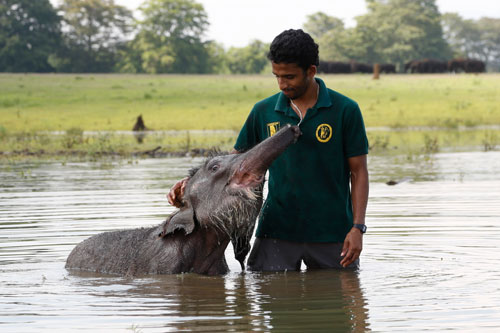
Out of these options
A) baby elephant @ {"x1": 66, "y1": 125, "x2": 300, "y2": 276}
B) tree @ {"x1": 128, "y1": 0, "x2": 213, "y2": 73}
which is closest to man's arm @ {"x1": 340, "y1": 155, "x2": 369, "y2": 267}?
baby elephant @ {"x1": 66, "y1": 125, "x2": 300, "y2": 276}

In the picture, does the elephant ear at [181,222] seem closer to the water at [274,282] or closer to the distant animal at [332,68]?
the water at [274,282]

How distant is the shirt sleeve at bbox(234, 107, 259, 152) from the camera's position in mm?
7820

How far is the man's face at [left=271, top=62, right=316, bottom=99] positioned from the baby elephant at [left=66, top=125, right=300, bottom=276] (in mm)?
468

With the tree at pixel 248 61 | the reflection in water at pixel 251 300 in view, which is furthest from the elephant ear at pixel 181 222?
the tree at pixel 248 61

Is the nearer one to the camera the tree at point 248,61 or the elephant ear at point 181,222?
the elephant ear at point 181,222

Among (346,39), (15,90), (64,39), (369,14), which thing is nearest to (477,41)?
(369,14)

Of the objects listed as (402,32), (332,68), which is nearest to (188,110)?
(332,68)

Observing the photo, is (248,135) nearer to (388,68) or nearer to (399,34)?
(388,68)

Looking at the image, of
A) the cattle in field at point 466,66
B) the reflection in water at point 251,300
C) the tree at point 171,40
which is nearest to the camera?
the reflection in water at point 251,300

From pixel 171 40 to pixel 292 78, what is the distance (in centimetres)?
8182

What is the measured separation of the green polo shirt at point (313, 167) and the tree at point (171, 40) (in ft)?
248

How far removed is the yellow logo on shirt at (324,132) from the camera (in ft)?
24.4

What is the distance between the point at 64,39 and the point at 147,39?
34.9 ft

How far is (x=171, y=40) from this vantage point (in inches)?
3455
